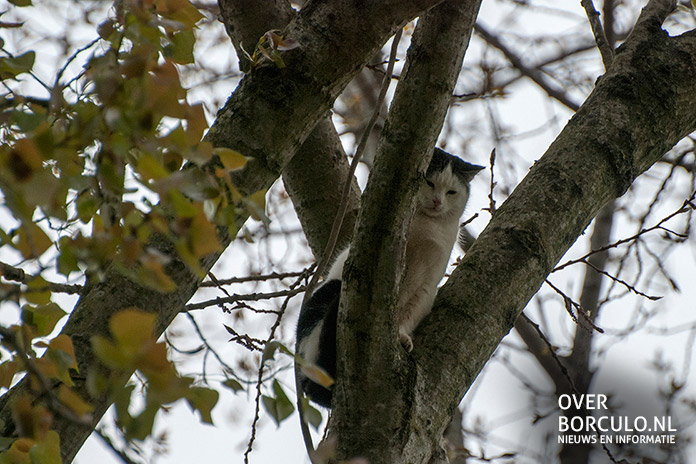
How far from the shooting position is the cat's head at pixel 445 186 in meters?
3.15

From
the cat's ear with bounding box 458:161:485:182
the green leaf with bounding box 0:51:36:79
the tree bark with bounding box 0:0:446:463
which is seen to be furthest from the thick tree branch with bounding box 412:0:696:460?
the cat's ear with bounding box 458:161:485:182

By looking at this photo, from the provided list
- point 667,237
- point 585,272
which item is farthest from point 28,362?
point 585,272

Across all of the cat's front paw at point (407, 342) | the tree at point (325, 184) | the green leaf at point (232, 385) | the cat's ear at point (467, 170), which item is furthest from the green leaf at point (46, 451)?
the cat's ear at point (467, 170)

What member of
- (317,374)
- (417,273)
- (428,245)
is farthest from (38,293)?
(428,245)

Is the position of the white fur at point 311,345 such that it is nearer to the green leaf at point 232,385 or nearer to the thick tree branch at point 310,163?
the thick tree branch at point 310,163

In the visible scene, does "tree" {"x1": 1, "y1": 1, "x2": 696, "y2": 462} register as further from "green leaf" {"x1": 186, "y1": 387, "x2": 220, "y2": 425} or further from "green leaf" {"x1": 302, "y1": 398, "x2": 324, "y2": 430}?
"green leaf" {"x1": 302, "y1": 398, "x2": 324, "y2": 430}

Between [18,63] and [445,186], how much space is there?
2.59 metres

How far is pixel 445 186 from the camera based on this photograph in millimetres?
3307

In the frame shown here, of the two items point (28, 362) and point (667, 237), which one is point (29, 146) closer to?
point (28, 362)

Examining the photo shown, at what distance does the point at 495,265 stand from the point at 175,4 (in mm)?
1274

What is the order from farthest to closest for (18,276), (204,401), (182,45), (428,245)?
Answer: (428,245)
(18,276)
(182,45)
(204,401)

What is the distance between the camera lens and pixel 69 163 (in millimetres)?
886

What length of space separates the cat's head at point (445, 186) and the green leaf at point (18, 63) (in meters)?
2.25

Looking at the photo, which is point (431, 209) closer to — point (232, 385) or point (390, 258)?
point (390, 258)
